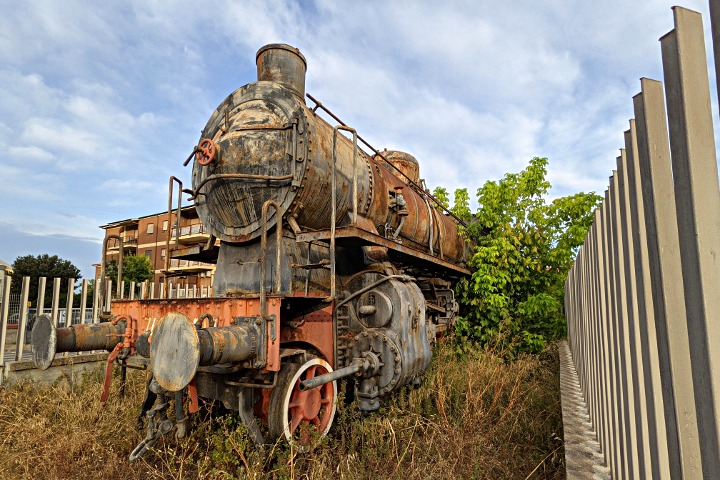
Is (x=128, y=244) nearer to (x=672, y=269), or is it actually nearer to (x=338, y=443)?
(x=338, y=443)

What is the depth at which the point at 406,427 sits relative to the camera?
4332 millimetres

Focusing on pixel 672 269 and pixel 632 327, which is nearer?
pixel 672 269

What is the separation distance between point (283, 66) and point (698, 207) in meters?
4.63

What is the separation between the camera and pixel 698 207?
1130 millimetres

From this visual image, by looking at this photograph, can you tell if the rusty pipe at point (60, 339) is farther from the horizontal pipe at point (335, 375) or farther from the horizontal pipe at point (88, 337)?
the horizontal pipe at point (335, 375)

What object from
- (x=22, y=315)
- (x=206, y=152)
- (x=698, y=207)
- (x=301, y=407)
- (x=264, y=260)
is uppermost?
(x=206, y=152)

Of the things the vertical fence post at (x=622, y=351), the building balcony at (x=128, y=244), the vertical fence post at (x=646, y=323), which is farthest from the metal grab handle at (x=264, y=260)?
the building balcony at (x=128, y=244)

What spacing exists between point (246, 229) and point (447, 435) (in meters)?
2.90

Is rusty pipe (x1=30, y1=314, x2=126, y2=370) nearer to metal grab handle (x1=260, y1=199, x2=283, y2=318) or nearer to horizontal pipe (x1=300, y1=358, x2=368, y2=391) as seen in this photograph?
metal grab handle (x1=260, y1=199, x2=283, y2=318)

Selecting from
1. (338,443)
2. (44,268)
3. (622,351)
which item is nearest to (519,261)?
(338,443)

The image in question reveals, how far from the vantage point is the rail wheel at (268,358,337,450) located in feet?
12.0

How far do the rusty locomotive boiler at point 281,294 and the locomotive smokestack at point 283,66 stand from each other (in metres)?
0.02

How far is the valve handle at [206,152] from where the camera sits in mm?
4418

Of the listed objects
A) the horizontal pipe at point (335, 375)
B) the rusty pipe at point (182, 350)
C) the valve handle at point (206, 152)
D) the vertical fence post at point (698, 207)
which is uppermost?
the valve handle at point (206, 152)
